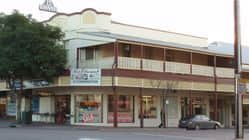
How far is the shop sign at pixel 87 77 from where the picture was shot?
35.4 m

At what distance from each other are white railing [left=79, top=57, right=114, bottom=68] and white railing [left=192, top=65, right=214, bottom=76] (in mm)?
8345

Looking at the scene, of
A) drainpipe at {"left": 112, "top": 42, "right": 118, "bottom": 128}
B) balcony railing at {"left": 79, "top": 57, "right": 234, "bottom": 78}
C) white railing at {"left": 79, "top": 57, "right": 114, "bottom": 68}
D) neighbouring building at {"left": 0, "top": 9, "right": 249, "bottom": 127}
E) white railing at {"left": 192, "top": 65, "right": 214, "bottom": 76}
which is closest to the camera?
drainpipe at {"left": 112, "top": 42, "right": 118, "bottom": 128}

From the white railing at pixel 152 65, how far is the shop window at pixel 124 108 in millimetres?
3196

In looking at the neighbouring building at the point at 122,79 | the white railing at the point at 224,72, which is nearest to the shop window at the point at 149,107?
the neighbouring building at the point at 122,79

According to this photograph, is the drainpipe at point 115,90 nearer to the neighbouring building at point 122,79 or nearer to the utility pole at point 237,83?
the neighbouring building at point 122,79

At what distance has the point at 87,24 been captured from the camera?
39938 millimetres

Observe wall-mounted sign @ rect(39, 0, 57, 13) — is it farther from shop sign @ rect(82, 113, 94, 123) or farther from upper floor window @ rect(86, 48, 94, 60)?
shop sign @ rect(82, 113, 94, 123)

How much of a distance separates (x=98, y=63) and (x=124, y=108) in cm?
435

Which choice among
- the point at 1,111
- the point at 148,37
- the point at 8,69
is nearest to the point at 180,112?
the point at 148,37

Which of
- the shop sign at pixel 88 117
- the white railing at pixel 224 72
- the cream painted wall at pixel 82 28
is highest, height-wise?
the cream painted wall at pixel 82 28

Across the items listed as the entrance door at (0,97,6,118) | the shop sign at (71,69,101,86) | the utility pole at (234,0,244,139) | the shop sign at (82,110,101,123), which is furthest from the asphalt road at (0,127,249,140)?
the entrance door at (0,97,6,118)

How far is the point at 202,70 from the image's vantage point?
41750mm

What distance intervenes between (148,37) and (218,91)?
841 centimetres

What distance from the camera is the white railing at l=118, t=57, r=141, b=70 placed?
118 feet
